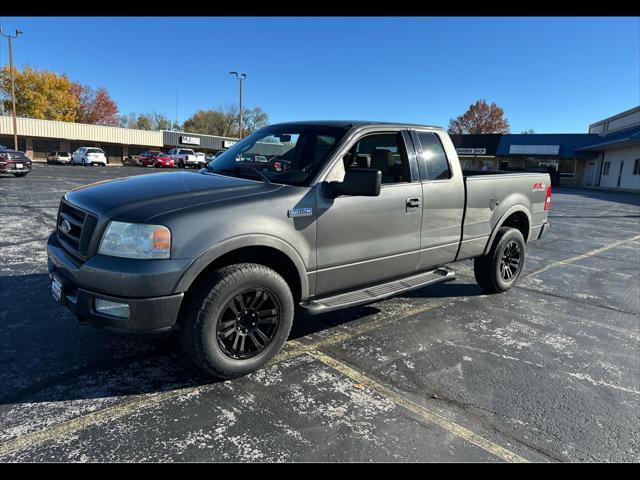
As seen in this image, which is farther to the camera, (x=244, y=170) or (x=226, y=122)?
(x=226, y=122)

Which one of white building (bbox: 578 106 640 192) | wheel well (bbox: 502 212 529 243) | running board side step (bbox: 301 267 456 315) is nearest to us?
running board side step (bbox: 301 267 456 315)

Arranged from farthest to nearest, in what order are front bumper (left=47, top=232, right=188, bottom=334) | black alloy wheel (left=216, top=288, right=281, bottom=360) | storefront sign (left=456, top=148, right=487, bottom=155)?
1. storefront sign (left=456, top=148, right=487, bottom=155)
2. black alloy wheel (left=216, top=288, right=281, bottom=360)
3. front bumper (left=47, top=232, right=188, bottom=334)

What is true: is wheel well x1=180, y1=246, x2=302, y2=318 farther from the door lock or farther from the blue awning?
the blue awning

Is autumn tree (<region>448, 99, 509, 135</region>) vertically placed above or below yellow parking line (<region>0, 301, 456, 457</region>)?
above

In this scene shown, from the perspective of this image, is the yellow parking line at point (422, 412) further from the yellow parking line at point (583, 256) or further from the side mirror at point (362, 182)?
the yellow parking line at point (583, 256)

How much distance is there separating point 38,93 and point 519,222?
7636 cm

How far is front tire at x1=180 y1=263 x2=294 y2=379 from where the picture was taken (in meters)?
2.95

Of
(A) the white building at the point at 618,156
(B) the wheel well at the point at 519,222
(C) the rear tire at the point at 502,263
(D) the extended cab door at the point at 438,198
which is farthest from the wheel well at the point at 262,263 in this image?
(A) the white building at the point at 618,156

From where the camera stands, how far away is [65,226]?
11.1 feet

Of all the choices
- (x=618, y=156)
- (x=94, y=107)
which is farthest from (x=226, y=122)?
(x=618, y=156)

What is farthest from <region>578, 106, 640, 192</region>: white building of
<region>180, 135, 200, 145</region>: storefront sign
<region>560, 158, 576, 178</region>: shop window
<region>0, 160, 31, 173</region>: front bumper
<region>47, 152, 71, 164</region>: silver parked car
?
<region>47, 152, 71, 164</region>: silver parked car

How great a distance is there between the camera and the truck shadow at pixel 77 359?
118 inches

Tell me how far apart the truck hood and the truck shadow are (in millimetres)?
1226

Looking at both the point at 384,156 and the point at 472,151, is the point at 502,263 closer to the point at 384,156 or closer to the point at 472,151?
the point at 384,156
